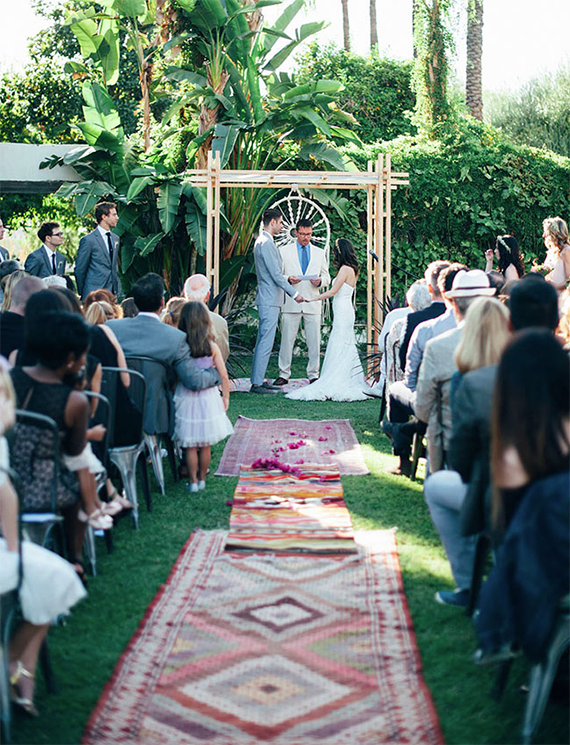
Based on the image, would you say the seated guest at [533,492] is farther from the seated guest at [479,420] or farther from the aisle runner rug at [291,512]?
the aisle runner rug at [291,512]

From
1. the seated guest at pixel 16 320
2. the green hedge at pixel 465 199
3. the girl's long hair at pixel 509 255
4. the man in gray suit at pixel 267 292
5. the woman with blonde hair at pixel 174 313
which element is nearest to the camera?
the seated guest at pixel 16 320

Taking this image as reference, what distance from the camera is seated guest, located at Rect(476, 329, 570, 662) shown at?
278 cm

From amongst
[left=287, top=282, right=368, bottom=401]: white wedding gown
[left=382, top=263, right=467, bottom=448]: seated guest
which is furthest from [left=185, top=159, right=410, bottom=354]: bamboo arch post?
[left=382, top=263, right=467, bottom=448]: seated guest

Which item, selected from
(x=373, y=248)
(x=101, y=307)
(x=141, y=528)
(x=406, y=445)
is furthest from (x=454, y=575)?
(x=373, y=248)

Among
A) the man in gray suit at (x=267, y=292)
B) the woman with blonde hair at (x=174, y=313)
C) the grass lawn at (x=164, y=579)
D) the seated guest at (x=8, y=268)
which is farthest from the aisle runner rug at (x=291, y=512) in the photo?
the man in gray suit at (x=267, y=292)

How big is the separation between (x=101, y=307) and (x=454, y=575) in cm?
305

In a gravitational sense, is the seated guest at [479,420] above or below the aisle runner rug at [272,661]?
above

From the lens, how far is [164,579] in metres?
4.59

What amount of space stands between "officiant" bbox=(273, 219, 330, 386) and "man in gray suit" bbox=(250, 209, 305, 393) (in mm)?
399

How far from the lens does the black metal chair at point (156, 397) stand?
592 cm

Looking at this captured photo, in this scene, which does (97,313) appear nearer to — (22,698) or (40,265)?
(22,698)

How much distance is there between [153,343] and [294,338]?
233 inches

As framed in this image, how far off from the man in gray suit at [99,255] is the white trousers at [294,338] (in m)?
2.37

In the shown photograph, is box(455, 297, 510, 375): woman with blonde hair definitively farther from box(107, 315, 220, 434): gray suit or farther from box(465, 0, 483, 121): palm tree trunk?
box(465, 0, 483, 121): palm tree trunk
